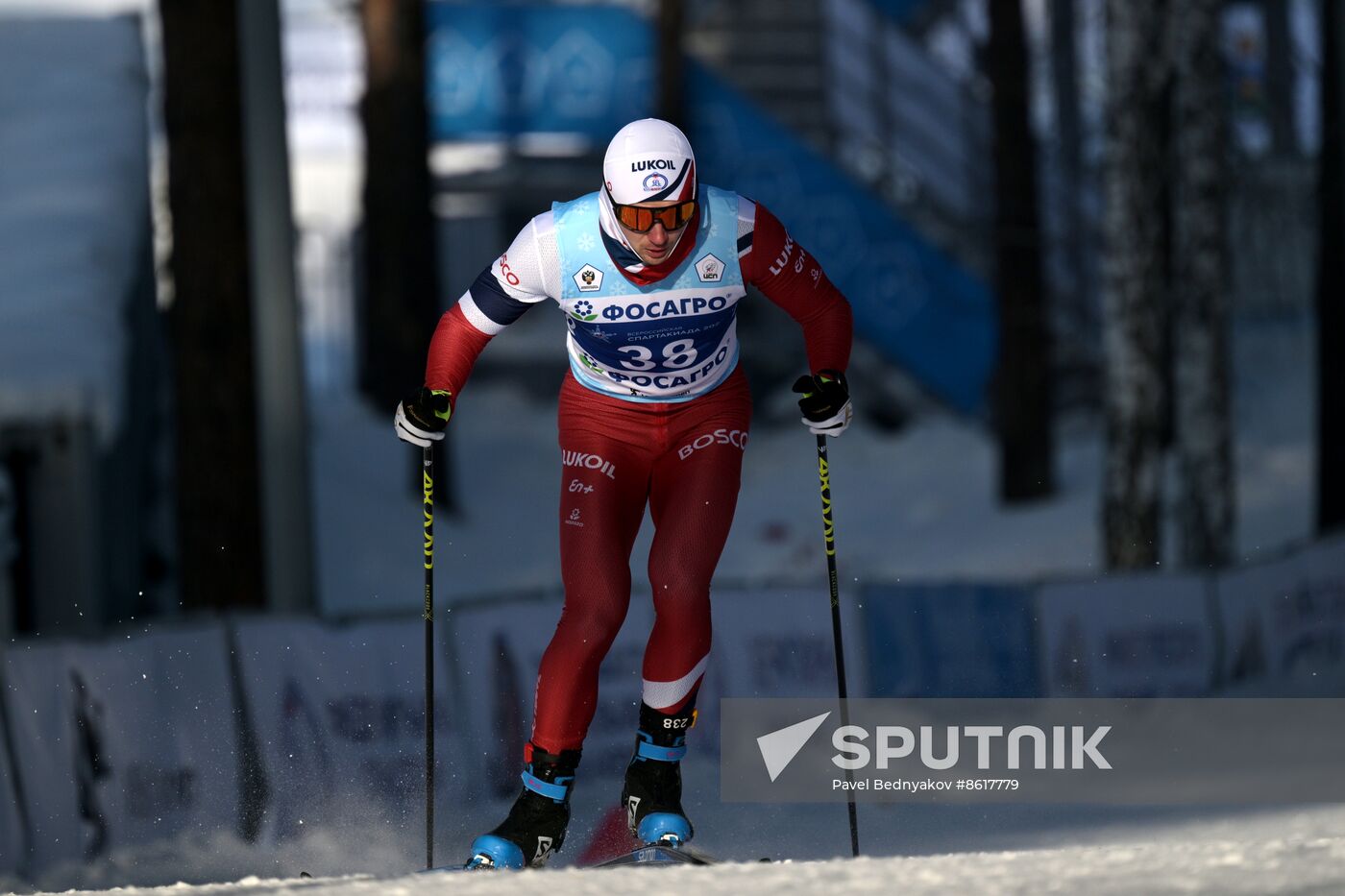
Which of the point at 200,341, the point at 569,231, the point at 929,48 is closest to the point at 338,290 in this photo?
the point at 929,48

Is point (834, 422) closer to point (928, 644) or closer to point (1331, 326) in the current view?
point (928, 644)

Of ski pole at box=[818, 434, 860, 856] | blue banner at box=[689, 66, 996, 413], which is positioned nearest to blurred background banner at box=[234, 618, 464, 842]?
ski pole at box=[818, 434, 860, 856]

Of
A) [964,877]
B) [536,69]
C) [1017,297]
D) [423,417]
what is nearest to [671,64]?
[536,69]

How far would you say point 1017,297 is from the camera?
18.1 m

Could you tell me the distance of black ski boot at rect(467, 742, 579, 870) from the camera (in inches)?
218

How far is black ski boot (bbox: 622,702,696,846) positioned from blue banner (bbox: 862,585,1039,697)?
3.11 metres

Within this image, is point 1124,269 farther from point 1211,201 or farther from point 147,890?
point 147,890

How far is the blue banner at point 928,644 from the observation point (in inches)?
348

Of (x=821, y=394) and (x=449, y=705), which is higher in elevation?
(x=821, y=394)

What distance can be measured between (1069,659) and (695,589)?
13.0 ft

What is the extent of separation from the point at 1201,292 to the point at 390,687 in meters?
6.87

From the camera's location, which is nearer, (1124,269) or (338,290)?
(1124,269)

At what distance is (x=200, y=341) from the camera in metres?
10.8

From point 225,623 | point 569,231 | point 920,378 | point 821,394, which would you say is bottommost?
point 920,378
